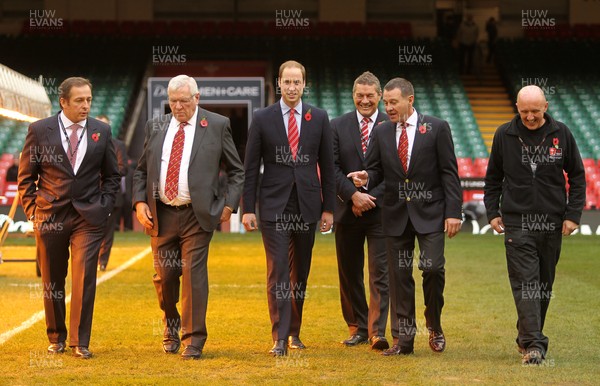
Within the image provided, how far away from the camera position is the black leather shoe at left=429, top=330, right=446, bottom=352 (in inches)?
360

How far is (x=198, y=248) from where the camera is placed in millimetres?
8898

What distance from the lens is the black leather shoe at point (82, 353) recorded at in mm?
8734

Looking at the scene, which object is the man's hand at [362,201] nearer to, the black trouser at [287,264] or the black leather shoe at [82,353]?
the black trouser at [287,264]

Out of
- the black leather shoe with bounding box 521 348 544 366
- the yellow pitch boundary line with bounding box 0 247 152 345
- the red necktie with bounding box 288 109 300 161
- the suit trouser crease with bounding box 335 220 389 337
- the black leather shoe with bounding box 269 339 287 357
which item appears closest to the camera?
the black leather shoe with bounding box 521 348 544 366

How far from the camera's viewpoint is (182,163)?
8.91m

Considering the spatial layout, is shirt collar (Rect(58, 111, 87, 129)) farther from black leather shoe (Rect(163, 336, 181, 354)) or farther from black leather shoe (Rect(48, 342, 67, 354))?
black leather shoe (Rect(163, 336, 181, 354))

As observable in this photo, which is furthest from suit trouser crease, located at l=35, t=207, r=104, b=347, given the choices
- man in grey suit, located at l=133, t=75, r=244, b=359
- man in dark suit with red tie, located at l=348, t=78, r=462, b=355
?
man in dark suit with red tie, located at l=348, t=78, r=462, b=355

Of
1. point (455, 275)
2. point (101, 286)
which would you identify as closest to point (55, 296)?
point (101, 286)

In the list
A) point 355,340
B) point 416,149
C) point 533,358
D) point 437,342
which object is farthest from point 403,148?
point 533,358

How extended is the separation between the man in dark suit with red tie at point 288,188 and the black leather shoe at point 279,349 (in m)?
0.06

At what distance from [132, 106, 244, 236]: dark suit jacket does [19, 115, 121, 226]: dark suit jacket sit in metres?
0.33

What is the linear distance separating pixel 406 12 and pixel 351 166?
90.7ft

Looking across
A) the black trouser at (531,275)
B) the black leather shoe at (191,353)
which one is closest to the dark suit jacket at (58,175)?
the black leather shoe at (191,353)

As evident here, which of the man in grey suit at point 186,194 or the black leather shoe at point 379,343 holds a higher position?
the man in grey suit at point 186,194
